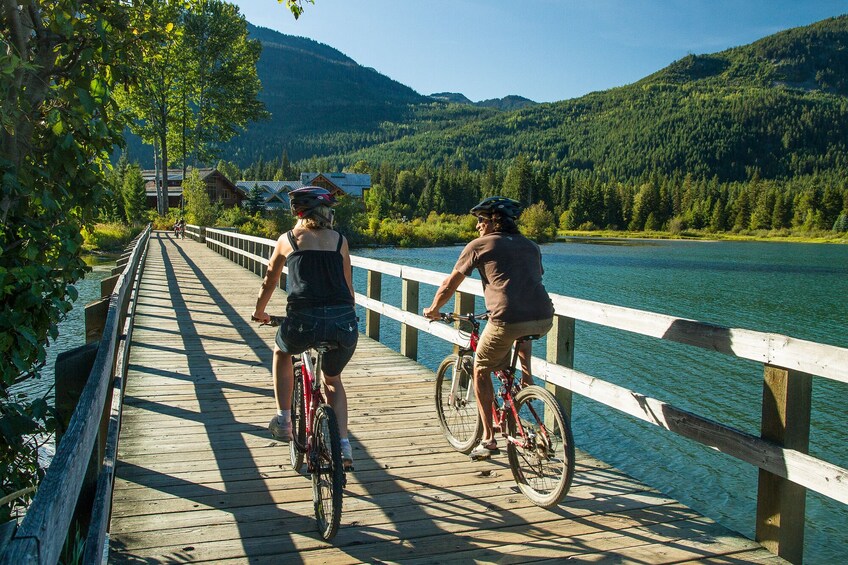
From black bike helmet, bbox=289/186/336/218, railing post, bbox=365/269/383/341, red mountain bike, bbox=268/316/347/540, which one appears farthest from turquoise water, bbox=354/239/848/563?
black bike helmet, bbox=289/186/336/218

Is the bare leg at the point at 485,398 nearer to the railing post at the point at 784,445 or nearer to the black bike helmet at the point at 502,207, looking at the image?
the black bike helmet at the point at 502,207

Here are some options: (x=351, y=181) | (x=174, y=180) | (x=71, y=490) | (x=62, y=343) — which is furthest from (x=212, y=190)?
(x=71, y=490)

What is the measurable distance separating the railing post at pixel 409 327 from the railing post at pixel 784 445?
5037 mm

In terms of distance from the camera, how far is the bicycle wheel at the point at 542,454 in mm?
3764

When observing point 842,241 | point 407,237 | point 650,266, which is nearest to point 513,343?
point 650,266

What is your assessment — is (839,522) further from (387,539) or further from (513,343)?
(387,539)

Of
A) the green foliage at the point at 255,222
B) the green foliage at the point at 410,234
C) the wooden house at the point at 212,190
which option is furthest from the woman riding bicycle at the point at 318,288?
the wooden house at the point at 212,190

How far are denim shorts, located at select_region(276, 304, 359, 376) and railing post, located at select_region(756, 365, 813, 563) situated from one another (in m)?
2.09

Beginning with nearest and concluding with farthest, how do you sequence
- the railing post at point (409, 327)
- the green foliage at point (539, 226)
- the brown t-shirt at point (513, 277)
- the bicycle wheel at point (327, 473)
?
the bicycle wheel at point (327, 473) < the brown t-shirt at point (513, 277) < the railing post at point (409, 327) < the green foliage at point (539, 226)

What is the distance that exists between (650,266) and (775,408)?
158ft

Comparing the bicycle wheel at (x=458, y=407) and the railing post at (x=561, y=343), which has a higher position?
the railing post at (x=561, y=343)

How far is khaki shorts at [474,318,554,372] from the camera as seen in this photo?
4.13 m

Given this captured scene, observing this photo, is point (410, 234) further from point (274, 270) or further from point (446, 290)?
point (274, 270)

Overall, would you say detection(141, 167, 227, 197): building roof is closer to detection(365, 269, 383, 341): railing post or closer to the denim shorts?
detection(365, 269, 383, 341): railing post
